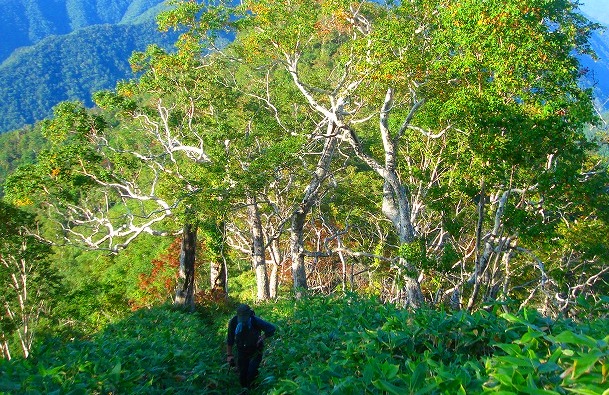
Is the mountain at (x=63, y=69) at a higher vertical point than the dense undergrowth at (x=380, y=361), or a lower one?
higher

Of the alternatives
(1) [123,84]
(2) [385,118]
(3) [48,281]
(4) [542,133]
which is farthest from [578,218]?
(3) [48,281]

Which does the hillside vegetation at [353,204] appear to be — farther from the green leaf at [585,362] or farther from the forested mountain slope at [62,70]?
the forested mountain slope at [62,70]

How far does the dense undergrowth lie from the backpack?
10.8 inches

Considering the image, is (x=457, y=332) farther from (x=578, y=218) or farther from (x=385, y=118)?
(x=578, y=218)

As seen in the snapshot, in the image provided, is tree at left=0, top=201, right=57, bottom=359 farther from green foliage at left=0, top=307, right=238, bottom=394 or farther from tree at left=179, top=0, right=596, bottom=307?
green foliage at left=0, top=307, right=238, bottom=394

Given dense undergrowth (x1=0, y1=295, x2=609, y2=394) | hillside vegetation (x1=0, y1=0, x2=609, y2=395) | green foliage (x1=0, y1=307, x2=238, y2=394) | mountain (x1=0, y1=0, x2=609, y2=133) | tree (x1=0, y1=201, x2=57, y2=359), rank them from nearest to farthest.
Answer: dense undergrowth (x1=0, y1=295, x2=609, y2=394), green foliage (x1=0, y1=307, x2=238, y2=394), hillside vegetation (x1=0, y1=0, x2=609, y2=395), tree (x1=0, y1=201, x2=57, y2=359), mountain (x1=0, y1=0, x2=609, y2=133)

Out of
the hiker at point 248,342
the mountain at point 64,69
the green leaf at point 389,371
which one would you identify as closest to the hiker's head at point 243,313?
the hiker at point 248,342

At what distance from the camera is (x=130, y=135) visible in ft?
47.6

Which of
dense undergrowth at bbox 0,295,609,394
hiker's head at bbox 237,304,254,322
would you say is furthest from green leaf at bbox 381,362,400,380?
hiker's head at bbox 237,304,254,322

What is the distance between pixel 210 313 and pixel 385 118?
7334mm

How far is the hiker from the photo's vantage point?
5.15 metres

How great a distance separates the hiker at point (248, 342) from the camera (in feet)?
16.9

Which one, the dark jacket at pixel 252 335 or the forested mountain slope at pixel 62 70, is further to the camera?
the forested mountain slope at pixel 62 70

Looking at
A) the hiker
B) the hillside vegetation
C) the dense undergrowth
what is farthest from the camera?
the hiker
